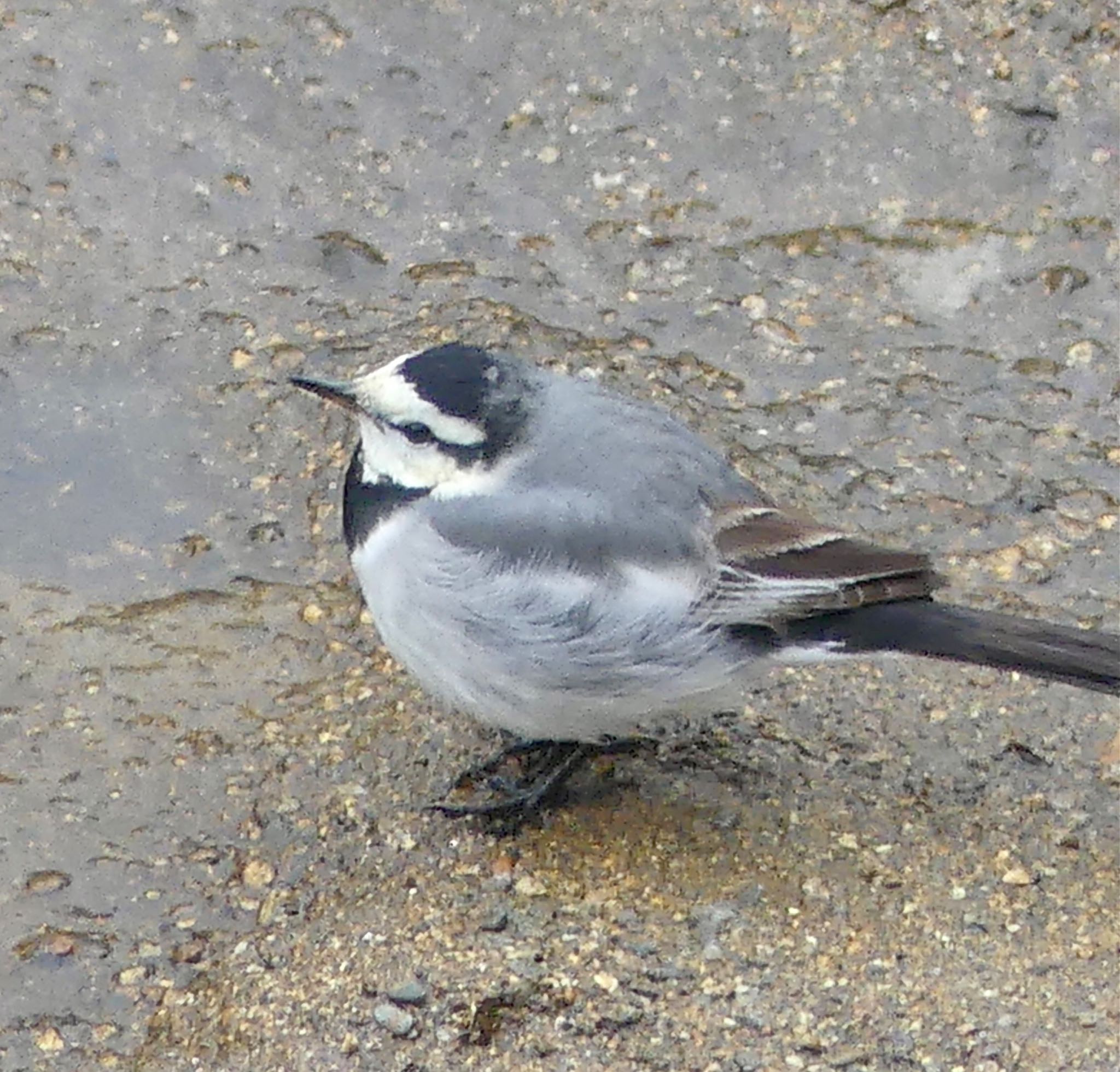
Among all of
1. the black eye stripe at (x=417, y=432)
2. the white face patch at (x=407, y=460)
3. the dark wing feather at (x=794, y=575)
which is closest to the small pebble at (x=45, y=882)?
the white face patch at (x=407, y=460)

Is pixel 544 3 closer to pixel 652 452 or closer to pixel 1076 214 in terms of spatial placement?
pixel 1076 214

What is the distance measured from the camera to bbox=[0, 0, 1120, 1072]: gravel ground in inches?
164

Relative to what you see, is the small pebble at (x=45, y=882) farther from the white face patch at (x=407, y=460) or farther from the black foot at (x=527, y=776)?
the white face patch at (x=407, y=460)

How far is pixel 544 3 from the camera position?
6570mm

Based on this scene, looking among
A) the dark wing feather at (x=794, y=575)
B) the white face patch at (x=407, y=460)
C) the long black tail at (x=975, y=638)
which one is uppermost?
the white face patch at (x=407, y=460)

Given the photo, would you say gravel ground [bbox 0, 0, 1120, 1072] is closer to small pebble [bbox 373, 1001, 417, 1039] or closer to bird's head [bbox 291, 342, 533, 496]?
small pebble [bbox 373, 1001, 417, 1039]

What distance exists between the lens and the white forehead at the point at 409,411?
4469mm

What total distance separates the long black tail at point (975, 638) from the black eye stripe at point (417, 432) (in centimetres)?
94

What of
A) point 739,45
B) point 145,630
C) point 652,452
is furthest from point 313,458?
point 739,45

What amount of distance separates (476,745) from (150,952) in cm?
100

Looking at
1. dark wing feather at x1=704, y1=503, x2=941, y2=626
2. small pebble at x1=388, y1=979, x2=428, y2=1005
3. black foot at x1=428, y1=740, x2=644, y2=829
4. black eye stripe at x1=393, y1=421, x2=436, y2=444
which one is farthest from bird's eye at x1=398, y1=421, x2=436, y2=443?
small pebble at x1=388, y1=979, x2=428, y2=1005

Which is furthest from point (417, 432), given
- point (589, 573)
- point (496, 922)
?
point (496, 922)

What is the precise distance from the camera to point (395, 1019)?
158 inches

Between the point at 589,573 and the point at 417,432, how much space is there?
55 centimetres
